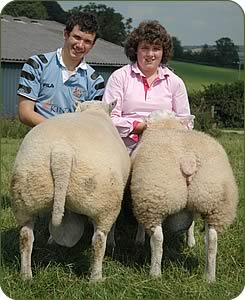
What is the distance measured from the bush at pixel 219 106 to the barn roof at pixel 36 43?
3.52m

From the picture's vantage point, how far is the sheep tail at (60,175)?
338 cm

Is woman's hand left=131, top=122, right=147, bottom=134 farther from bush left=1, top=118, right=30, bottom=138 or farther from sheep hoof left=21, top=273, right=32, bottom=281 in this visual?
bush left=1, top=118, right=30, bottom=138

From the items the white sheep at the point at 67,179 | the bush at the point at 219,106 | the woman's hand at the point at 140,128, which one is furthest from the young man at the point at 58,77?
the bush at the point at 219,106

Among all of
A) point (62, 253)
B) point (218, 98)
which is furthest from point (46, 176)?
point (218, 98)

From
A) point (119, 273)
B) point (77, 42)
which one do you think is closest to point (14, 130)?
point (77, 42)

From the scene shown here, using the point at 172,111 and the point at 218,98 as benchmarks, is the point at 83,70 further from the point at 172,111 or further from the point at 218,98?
the point at 218,98

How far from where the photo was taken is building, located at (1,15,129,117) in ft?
67.9

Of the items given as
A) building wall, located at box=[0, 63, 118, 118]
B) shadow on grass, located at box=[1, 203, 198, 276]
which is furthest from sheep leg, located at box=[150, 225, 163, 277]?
building wall, located at box=[0, 63, 118, 118]

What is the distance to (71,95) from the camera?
477 centimetres

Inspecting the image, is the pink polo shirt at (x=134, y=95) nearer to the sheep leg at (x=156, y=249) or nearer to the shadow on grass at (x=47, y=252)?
the shadow on grass at (x=47, y=252)

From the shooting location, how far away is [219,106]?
58.0 feet

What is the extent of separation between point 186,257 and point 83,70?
1.86m

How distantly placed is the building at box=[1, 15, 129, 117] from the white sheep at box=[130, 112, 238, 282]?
51.6ft

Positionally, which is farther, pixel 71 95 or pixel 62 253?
pixel 71 95
